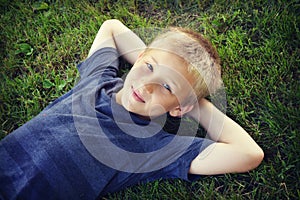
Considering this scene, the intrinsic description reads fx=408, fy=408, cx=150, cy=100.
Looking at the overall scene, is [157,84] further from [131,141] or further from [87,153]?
[87,153]

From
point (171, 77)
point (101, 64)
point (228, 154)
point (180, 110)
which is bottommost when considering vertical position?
point (228, 154)

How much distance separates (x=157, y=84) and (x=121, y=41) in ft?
1.86

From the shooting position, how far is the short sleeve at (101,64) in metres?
2.07

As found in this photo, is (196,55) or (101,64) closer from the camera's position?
(196,55)

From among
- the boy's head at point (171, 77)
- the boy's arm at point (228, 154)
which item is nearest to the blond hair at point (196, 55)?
the boy's head at point (171, 77)

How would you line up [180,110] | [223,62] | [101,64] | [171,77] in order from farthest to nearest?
[223,62]
[101,64]
[180,110]
[171,77]

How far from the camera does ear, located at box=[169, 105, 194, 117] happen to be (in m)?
1.87

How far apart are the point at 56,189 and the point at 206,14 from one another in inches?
52.7

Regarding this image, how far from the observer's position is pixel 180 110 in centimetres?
188

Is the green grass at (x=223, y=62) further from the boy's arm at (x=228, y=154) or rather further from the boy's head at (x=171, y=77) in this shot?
the boy's head at (x=171, y=77)

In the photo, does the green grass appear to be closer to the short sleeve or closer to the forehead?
the short sleeve

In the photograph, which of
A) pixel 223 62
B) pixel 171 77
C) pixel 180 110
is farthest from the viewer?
pixel 223 62

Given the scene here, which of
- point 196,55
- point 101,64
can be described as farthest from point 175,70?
point 101,64

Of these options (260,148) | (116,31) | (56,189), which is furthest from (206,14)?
(56,189)
